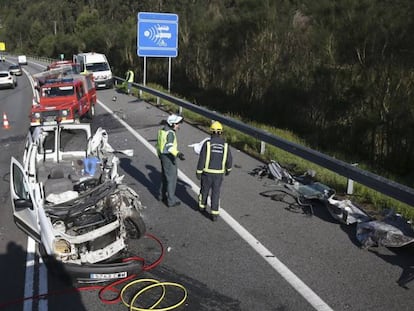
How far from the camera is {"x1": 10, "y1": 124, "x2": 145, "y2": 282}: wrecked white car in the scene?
16.7ft

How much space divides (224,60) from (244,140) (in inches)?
549

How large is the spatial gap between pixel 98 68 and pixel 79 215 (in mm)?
28628

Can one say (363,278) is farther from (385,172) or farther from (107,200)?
(385,172)

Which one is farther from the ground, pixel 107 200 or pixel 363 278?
pixel 107 200

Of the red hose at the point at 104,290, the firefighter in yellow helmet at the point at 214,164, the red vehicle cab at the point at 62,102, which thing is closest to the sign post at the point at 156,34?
the red vehicle cab at the point at 62,102

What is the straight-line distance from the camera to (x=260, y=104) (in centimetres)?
2125

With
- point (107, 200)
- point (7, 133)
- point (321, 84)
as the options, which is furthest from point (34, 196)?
point (321, 84)

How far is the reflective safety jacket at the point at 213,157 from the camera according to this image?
7.03 metres

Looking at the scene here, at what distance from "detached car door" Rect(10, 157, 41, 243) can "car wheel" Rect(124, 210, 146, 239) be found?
117 centimetres

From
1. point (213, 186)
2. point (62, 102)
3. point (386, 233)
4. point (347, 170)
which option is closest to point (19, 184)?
point (213, 186)

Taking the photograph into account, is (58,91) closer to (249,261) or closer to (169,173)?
(169,173)

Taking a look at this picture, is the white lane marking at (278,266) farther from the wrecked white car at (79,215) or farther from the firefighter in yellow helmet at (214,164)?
the wrecked white car at (79,215)

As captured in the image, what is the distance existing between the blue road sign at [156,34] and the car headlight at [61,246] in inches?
852

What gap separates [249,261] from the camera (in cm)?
569
